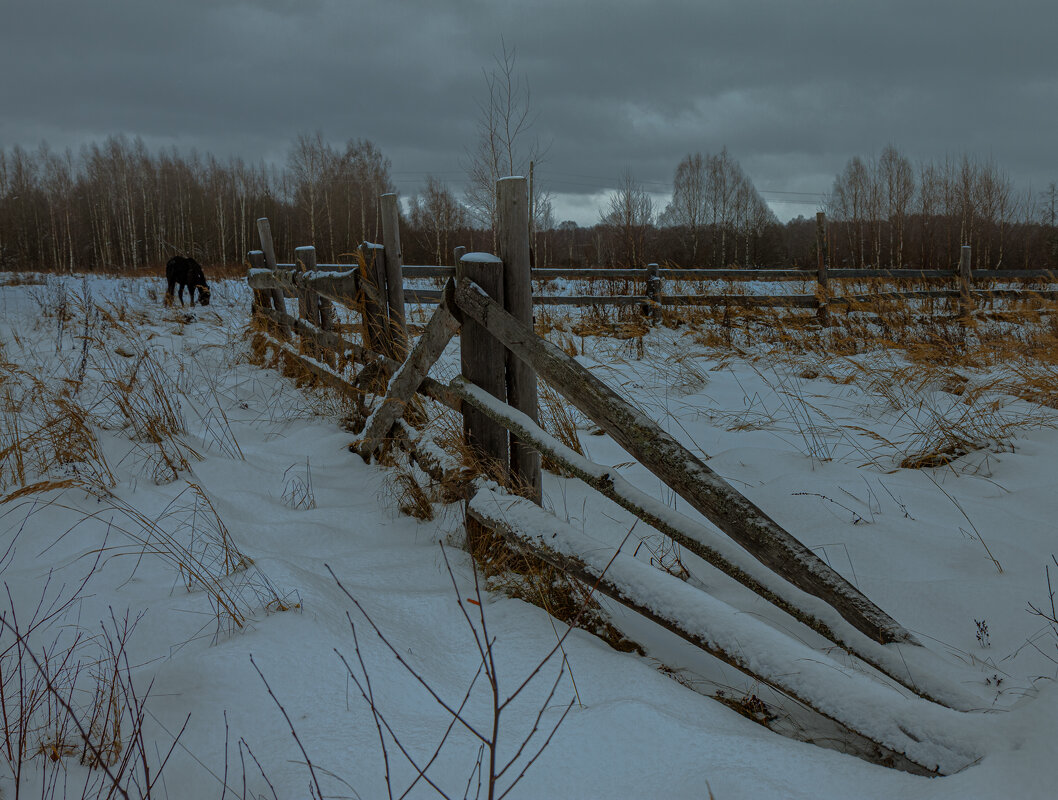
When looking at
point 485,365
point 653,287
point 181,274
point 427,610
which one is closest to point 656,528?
point 427,610

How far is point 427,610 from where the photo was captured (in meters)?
2.26

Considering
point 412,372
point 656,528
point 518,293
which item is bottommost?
point 656,528

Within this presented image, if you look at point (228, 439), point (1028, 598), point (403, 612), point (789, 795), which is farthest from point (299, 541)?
point (1028, 598)

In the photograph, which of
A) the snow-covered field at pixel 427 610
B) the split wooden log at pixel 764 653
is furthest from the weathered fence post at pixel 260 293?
the split wooden log at pixel 764 653

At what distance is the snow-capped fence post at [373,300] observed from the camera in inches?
165

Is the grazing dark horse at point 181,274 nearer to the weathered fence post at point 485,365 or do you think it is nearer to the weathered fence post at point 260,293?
the weathered fence post at point 260,293

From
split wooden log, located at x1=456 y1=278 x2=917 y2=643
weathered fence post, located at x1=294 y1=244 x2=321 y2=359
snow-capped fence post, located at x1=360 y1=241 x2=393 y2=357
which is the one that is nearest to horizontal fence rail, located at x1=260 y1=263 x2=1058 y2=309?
weathered fence post, located at x1=294 y1=244 x2=321 y2=359

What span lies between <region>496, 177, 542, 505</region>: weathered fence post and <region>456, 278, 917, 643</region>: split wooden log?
512mm

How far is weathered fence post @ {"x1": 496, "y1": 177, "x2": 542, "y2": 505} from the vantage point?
268cm

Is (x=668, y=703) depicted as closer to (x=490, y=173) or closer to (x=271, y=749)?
(x=271, y=749)

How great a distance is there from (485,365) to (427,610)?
1088 mm

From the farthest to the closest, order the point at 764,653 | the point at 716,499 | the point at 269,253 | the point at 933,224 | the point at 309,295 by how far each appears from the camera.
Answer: the point at 933,224, the point at 269,253, the point at 309,295, the point at 716,499, the point at 764,653

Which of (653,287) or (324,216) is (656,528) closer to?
(653,287)

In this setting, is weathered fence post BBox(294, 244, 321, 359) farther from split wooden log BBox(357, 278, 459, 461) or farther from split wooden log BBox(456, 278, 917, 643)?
split wooden log BBox(456, 278, 917, 643)
